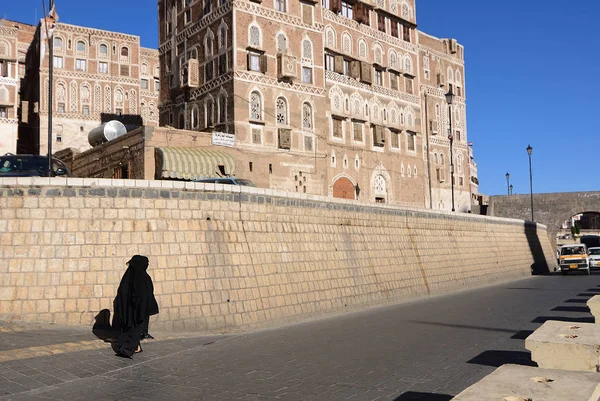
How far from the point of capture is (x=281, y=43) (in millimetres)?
32906

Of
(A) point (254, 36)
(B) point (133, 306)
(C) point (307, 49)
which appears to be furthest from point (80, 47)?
(B) point (133, 306)

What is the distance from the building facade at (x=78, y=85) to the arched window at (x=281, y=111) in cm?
3231

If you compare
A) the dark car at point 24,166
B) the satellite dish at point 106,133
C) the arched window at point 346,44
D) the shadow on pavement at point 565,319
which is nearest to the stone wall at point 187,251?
the dark car at point 24,166

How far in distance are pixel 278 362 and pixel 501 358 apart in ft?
12.0

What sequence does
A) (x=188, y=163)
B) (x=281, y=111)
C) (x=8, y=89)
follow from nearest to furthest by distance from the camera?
(x=188, y=163), (x=281, y=111), (x=8, y=89)

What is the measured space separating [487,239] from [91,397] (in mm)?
30634

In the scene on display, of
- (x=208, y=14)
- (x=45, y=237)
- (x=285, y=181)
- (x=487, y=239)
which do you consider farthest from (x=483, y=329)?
(x=208, y=14)

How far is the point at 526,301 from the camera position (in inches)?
777

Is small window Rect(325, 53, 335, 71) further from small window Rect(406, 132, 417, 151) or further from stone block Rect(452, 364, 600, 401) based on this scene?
stone block Rect(452, 364, 600, 401)

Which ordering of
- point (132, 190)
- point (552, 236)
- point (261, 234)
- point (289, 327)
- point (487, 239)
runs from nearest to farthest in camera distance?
point (132, 190) < point (289, 327) < point (261, 234) < point (487, 239) < point (552, 236)

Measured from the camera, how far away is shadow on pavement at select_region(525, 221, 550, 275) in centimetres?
4388

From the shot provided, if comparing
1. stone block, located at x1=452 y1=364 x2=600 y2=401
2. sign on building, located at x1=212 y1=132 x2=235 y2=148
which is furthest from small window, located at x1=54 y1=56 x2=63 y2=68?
stone block, located at x1=452 y1=364 x2=600 y2=401

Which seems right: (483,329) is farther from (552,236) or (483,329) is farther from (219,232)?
(552,236)

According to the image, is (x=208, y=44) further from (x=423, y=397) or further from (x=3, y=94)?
(x=3, y=94)
